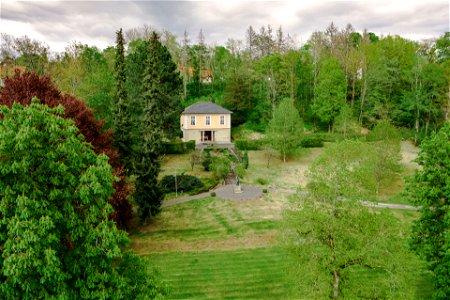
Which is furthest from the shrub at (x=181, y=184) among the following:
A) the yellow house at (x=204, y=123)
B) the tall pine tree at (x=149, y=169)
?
the yellow house at (x=204, y=123)

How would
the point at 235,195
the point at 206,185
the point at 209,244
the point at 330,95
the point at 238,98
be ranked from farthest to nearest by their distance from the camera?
the point at 238,98 < the point at 330,95 < the point at 206,185 < the point at 235,195 < the point at 209,244

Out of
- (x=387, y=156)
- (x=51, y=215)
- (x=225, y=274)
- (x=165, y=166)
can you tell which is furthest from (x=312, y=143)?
(x=51, y=215)

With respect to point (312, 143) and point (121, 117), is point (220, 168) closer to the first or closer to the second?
point (121, 117)

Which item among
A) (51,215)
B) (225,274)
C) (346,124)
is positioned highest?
(346,124)

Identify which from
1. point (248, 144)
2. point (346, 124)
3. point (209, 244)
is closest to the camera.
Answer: point (209, 244)

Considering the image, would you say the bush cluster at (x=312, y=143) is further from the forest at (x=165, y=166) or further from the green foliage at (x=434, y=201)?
the green foliage at (x=434, y=201)
